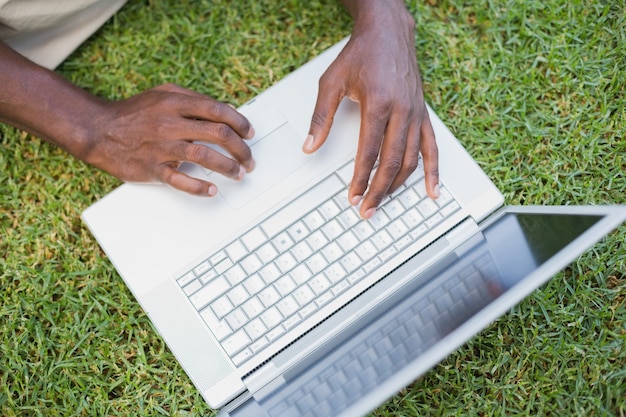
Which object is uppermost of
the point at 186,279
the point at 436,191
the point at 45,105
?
the point at 45,105

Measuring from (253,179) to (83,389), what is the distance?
1.93 ft

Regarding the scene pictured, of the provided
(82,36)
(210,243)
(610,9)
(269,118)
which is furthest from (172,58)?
(610,9)

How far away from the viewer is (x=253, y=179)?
132cm

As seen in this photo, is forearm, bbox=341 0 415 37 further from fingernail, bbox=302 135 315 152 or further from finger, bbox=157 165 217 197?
finger, bbox=157 165 217 197

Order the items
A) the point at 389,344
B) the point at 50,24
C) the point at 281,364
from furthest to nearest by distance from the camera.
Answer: the point at 50,24 < the point at 281,364 < the point at 389,344

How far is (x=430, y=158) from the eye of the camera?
1.31 meters

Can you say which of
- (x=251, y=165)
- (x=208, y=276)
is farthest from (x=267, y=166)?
(x=208, y=276)

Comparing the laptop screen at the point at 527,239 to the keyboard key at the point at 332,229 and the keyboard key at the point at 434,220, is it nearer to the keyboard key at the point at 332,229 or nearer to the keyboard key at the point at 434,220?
the keyboard key at the point at 434,220

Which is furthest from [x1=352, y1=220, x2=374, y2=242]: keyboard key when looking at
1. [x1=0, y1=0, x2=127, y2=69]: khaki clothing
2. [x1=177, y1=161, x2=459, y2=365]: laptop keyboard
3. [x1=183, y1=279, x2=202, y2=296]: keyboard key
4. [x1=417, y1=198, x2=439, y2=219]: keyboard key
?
[x1=0, y1=0, x2=127, y2=69]: khaki clothing

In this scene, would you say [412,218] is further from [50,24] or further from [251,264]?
[50,24]

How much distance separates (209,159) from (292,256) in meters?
0.25

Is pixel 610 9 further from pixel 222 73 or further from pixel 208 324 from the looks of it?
pixel 208 324

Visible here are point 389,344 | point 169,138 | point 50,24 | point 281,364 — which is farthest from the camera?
point 50,24

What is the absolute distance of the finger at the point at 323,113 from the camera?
130 centimetres
